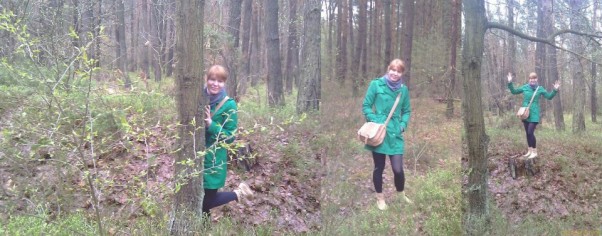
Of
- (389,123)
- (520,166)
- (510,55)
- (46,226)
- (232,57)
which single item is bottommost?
(46,226)

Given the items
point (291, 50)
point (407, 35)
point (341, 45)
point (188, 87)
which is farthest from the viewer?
point (291, 50)

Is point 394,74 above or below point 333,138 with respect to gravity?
above

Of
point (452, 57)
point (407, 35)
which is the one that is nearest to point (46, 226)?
point (407, 35)

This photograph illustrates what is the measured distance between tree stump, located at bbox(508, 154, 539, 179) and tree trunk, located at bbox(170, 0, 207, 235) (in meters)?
3.50

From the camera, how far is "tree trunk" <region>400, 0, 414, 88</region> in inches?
155

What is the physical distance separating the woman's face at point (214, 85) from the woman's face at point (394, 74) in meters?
1.54

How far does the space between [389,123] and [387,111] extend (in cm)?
12

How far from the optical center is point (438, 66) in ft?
13.6

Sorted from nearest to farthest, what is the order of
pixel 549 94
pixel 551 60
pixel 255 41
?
1. pixel 549 94
2. pixel 551 60
3. pixel 255 41

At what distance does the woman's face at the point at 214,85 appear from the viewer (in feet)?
14.0

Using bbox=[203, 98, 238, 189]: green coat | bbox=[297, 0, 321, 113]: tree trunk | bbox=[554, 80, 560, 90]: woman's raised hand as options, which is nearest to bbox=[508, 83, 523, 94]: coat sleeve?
bbox=[554, 80, 560, 90]: woman's raised hand

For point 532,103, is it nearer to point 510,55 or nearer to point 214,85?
point 510,55

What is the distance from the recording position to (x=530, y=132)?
5520 millimetres

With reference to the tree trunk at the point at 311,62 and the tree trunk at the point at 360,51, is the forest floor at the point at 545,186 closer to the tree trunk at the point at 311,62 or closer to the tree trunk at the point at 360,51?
the tree trunk at the point at 360,51
